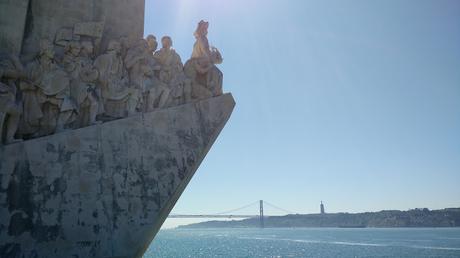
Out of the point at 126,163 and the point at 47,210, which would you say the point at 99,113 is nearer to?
the point at 126,163

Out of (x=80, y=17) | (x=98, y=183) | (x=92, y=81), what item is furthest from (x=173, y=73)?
(x=98, y=183)

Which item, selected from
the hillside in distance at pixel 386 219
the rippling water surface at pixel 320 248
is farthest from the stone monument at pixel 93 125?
the hillside in distance at pixel 386 219

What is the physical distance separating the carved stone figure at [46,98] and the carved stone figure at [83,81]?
15 cm

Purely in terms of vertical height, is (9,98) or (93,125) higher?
(9,98)

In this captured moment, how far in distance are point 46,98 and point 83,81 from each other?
31.2 inches

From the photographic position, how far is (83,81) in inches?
341

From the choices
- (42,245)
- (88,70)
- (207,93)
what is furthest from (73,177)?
(207,93)

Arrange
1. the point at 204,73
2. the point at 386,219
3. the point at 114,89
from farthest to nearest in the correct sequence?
the point at 386,219 → the point at 204,73 → the point at 114,89

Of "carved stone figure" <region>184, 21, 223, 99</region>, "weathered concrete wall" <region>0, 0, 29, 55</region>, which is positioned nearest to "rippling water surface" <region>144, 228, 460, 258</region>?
"carved stone figure" <region>184, 21, 223, 99</region>

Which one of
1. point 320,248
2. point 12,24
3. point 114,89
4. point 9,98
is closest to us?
point 9,98

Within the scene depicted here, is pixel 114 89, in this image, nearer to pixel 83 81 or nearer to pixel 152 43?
pixel 83 81

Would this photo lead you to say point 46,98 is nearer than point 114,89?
Yes

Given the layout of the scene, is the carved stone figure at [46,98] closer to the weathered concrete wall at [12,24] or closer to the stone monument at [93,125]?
the stone monument at [93,125]

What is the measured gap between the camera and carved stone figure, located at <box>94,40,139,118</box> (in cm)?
888
